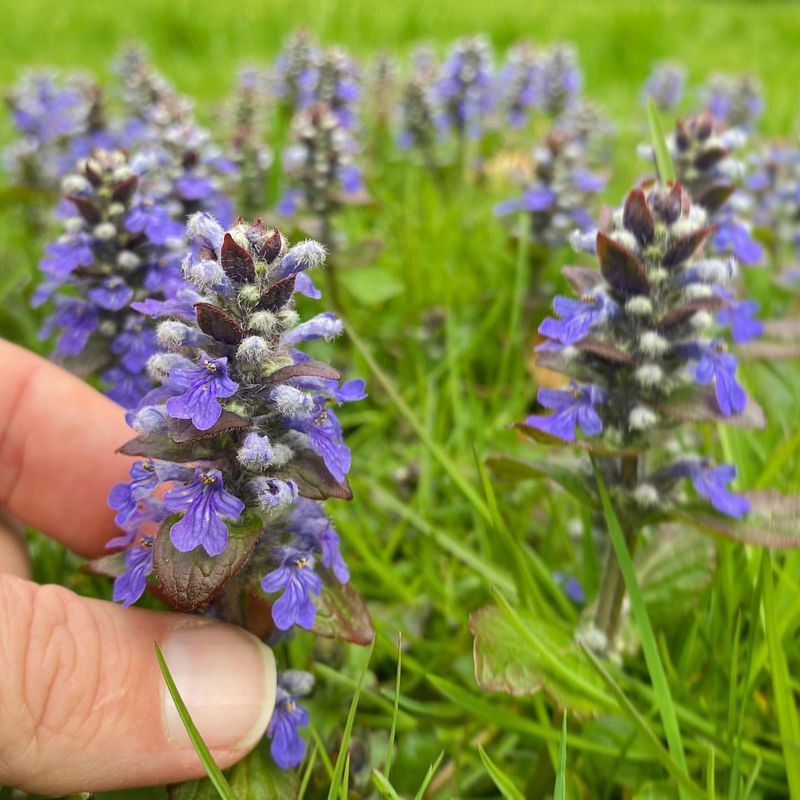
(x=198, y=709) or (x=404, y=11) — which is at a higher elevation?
(x=404, y=11)

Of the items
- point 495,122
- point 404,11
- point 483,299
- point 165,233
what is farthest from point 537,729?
point 404,11

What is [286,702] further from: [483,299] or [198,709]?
[483,299]

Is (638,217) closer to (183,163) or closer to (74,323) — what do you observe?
(74,323)

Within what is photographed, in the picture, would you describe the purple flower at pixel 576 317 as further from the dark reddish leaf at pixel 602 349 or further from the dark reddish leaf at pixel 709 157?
the dark reddish leaf at pixel 709 157

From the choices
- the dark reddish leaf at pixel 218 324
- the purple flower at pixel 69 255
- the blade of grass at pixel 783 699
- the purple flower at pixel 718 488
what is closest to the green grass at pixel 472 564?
the blade of grass at pixel 783 699

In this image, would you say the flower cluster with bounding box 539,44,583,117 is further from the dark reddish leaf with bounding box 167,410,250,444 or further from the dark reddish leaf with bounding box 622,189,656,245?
the dark reddish leaf with bounding box 167,410,250,444

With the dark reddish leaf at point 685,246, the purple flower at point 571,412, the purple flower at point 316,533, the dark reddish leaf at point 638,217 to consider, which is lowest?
the purple flower at point 316,533

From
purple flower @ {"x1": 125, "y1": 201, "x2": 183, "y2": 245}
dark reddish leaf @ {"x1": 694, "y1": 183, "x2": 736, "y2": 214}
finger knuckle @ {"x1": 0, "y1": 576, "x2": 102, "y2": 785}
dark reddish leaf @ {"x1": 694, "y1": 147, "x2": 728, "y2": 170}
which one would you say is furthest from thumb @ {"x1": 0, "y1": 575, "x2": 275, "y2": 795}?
dark reddish leaf @ {"x1": 694, "y1": 147, "x2": 728, "y2": 170}

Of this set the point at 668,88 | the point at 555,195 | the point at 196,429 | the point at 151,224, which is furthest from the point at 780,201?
the point at 196,429
